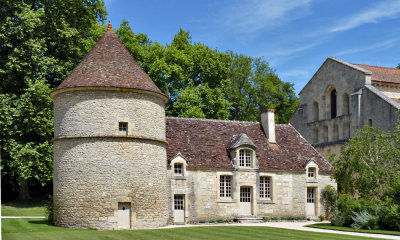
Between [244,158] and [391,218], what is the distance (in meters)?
9.49

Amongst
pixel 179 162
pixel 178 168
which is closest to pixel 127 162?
pixel 179 162

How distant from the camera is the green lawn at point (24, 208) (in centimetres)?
2838

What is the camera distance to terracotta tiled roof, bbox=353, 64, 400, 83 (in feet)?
126

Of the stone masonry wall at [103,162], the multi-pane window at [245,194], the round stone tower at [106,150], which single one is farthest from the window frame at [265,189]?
the stone masonry wall at [103,162]

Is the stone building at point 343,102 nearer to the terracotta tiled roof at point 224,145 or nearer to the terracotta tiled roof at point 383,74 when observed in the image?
the terracotta tiled roof at point 383,74

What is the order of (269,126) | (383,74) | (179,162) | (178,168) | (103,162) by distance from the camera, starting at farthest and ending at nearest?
(383,74)
(269,126)
(178,168)
(179,162)
(103,162)

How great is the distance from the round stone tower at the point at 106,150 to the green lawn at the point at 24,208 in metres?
8.60

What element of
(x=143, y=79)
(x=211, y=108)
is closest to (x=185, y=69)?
(x=211, y=108)

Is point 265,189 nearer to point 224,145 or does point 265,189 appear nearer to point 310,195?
point 310,195

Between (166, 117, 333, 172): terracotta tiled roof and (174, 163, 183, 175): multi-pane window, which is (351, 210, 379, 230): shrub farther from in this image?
(174, 163, 183, 175): multi-pane window

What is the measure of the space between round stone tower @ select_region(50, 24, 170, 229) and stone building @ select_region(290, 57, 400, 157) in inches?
828

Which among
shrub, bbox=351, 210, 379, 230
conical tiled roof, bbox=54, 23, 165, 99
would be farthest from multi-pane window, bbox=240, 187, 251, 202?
conical tiled roof, bbox=54, 23, 165, 99

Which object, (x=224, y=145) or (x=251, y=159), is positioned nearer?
(x=251, y=159)

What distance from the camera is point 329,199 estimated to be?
96.0 feet
